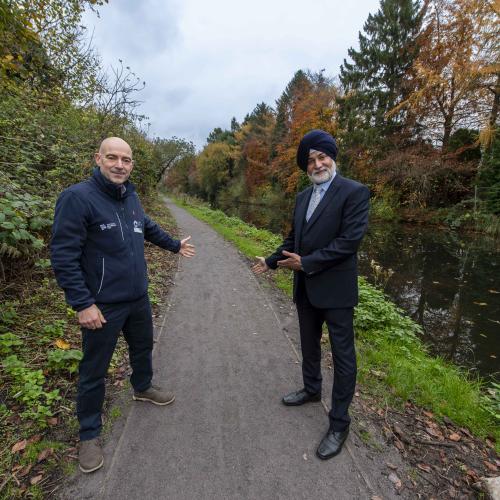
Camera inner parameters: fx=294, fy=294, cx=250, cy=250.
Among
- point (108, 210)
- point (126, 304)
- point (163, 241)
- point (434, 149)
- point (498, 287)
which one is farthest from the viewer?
point (434, 149)

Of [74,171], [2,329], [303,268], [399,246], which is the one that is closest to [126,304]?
[303,268]

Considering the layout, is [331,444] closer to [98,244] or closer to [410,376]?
[410,376]

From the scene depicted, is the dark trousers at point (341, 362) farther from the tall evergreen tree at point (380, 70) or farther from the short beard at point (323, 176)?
the tall evergreen tree at point (380, 70)

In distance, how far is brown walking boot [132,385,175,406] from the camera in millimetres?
2773

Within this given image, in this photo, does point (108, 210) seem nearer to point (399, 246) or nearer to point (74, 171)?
point (74, 171)

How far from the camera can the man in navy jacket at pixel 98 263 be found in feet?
6.37

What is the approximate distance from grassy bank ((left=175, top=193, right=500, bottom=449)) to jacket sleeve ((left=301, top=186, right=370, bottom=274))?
6.42 ft

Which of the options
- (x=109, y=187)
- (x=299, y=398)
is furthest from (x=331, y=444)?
(x=109, y=187)

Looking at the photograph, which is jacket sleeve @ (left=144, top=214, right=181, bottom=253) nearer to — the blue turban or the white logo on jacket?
the white logo on jacket

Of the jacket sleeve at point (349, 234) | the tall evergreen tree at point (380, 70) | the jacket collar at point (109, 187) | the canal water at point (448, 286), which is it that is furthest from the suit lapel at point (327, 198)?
the tall evergreen tree at point (380, 70)

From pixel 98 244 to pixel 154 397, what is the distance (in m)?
1.59

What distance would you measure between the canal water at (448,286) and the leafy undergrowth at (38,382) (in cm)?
546

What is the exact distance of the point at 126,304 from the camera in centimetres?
230

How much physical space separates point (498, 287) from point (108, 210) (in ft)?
32.9
